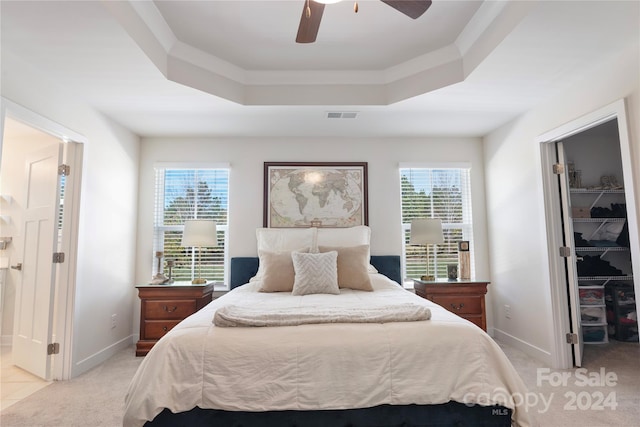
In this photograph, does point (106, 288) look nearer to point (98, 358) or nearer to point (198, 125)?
point (98, 358)

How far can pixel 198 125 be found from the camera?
12.8ft

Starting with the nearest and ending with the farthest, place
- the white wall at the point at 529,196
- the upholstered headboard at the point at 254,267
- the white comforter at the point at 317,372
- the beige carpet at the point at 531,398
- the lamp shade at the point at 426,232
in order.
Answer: the white comforter at the point at 317,372
the beige carpet at the point at 531,398
the white wall at the point at 529,196
the lamp shade at the point at 426,232
the upholstered headboard at the point at 254,267

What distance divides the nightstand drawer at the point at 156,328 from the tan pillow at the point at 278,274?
121 centimetres

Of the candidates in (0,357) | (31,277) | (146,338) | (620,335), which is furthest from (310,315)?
(620,335)

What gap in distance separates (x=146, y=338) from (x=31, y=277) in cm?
118

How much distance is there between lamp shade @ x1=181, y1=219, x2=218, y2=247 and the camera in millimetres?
3785

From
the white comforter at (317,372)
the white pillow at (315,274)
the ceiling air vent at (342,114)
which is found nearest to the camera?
the white comforter at (317,372)

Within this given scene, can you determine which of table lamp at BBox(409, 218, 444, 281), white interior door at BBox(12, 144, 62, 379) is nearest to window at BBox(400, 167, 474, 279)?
table lamp at BBox(409, 218, 444, 281)

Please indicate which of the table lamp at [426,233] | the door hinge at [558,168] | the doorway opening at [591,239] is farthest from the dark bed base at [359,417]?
the door hinge at [558,168]

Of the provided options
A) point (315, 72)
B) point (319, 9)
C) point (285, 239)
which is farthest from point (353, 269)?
point (319, 9)

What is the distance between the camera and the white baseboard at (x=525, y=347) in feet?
10.7

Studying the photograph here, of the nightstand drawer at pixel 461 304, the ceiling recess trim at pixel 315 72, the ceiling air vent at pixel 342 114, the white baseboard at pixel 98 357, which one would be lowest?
the white baseboard at pixel 98 357

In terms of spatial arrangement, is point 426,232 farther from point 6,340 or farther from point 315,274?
point 6,340

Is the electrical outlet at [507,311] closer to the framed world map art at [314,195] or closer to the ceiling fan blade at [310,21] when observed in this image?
the framed world map art at [314,195]
